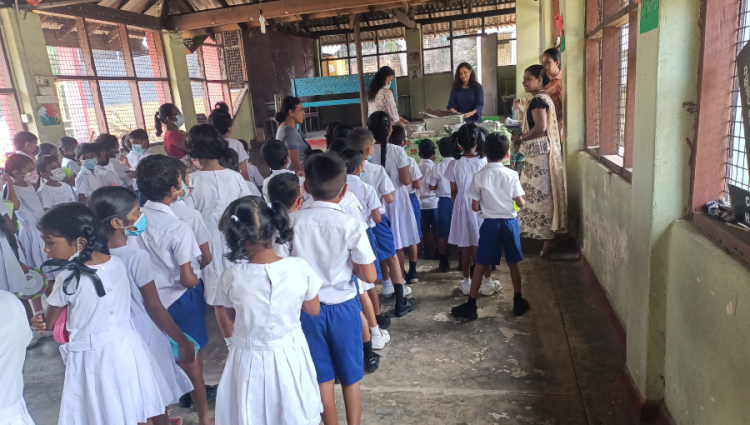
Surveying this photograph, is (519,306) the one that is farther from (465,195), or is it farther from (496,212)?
(465,195)

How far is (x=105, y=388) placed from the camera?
155 centimetres

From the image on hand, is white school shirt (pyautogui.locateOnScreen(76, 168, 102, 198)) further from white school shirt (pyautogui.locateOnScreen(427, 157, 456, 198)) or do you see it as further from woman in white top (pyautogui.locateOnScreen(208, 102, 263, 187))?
white school shirt (pyautogui.locateOnScreen(427, 157, 456, 198))

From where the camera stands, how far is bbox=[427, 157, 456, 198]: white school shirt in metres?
3.47

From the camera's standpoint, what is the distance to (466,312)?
2.84m

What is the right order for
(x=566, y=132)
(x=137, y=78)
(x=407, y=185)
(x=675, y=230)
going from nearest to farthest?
1. (x=675, y=230)
2. (x=407, y=185)
3. (x=566, y=132)
4. (x=137, y=78)

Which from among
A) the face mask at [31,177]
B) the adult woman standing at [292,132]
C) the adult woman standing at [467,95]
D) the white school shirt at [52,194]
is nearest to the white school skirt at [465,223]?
the adult woman standing at [292,132]

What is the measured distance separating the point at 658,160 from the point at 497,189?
1.10 m

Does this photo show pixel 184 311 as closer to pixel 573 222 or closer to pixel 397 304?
pixel 397 304

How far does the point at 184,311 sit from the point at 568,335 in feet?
6.72

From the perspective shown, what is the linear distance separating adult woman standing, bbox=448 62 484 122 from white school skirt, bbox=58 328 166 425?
410 cm

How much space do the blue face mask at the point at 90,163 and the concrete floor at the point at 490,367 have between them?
1564 mm

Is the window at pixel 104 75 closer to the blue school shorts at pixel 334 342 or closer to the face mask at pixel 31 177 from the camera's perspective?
the face mask at pixel 31 177

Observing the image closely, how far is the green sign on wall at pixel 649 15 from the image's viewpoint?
5.06 ft

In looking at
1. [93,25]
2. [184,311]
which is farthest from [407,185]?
[93,25]
